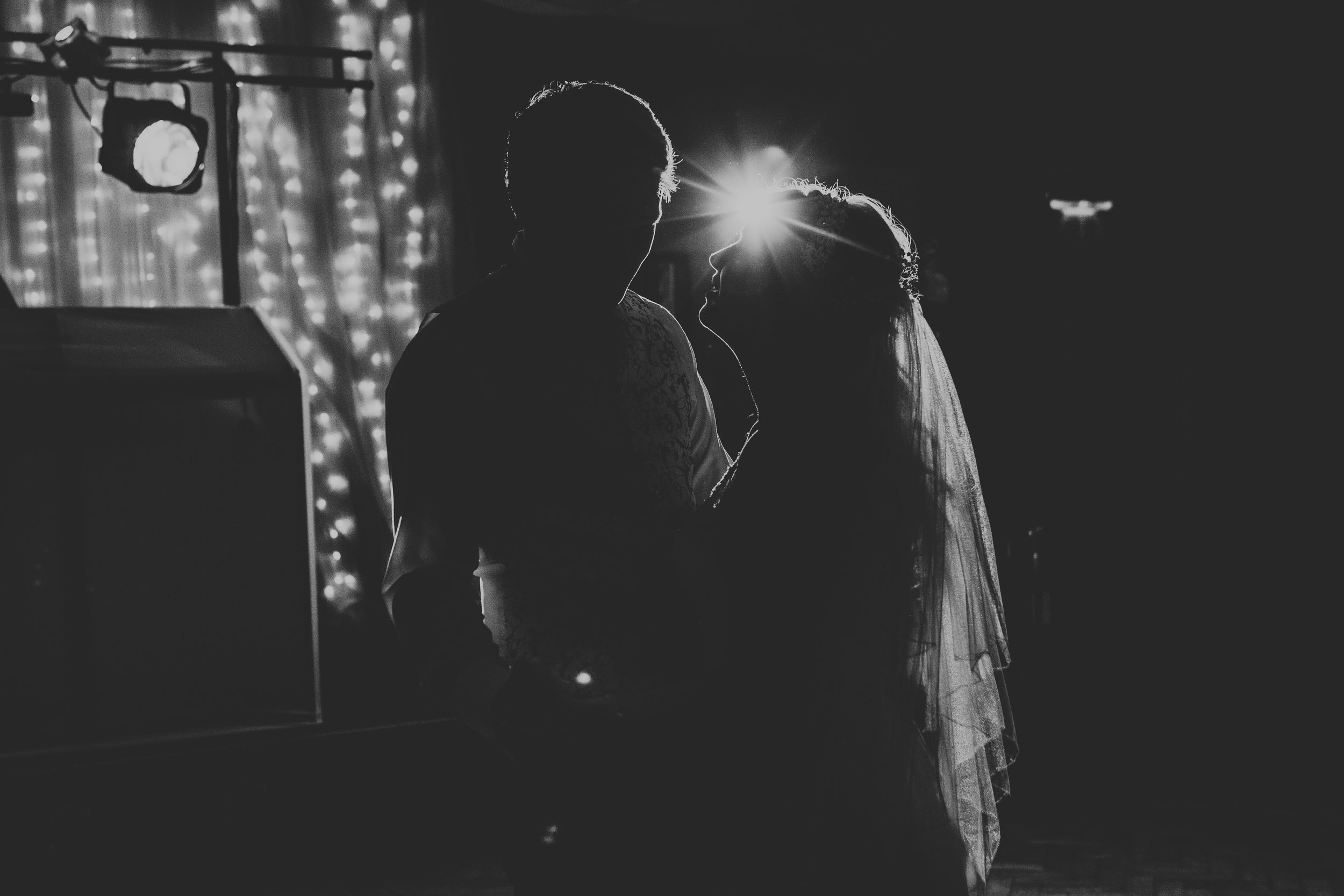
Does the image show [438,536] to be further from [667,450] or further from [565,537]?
[667,450]

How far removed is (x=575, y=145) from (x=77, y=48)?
3452 mm

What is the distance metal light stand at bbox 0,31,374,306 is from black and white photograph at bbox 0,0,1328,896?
0.08 feet

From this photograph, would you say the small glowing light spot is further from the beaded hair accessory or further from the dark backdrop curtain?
the beaded hair accessory

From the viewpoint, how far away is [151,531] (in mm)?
4426

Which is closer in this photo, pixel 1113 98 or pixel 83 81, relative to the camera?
pixel 83 81

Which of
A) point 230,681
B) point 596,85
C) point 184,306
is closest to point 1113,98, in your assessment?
point 184,306

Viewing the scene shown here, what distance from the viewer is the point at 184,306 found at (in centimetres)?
465

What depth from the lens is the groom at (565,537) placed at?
1456 mm

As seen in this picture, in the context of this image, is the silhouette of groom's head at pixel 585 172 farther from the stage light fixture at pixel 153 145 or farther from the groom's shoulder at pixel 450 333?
the stage light fixture at pixel 153 145

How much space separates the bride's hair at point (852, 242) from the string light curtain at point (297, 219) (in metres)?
3.62

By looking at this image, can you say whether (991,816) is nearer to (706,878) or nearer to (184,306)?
(706,878)

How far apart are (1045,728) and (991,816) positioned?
A: 404 centimetres

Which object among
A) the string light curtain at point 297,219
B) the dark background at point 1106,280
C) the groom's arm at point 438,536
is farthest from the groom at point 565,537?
the dark background at point 1106,280

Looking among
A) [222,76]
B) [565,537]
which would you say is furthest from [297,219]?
Result: [565,537]
